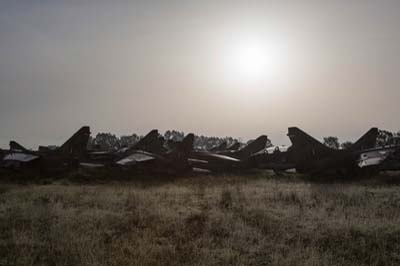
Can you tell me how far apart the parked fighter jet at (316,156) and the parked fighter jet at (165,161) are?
8248mm

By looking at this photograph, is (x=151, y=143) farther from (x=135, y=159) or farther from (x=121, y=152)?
(x=135, y=159)

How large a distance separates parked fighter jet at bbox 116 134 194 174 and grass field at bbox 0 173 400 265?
34.1 feet

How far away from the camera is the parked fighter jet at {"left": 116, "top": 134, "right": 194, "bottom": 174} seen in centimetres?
2542

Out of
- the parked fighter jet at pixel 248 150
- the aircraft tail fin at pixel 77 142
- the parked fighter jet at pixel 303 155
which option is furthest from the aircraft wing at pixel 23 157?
the parked fighter jet at pixel 303 155

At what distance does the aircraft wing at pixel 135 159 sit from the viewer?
24875mm

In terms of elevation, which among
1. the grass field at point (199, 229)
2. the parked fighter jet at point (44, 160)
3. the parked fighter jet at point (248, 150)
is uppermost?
the parked fighter jet at point (248, 150)

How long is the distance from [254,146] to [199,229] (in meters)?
26.5

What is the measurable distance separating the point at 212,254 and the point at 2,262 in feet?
13.8

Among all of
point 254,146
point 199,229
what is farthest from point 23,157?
point 254,146

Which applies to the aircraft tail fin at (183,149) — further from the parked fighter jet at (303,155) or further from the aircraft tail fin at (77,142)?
the aircraft tail fin at (77,142)

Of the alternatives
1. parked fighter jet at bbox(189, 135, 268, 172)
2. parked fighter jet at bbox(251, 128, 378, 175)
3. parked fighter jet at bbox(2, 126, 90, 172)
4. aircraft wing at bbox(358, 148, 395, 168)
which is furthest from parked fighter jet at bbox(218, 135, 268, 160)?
parked fighter jet at bbox(2, 126, 90, 172)

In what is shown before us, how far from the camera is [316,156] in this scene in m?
24.7

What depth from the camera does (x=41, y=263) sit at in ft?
21.6

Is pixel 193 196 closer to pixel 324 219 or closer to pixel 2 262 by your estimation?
pixel 324 219
